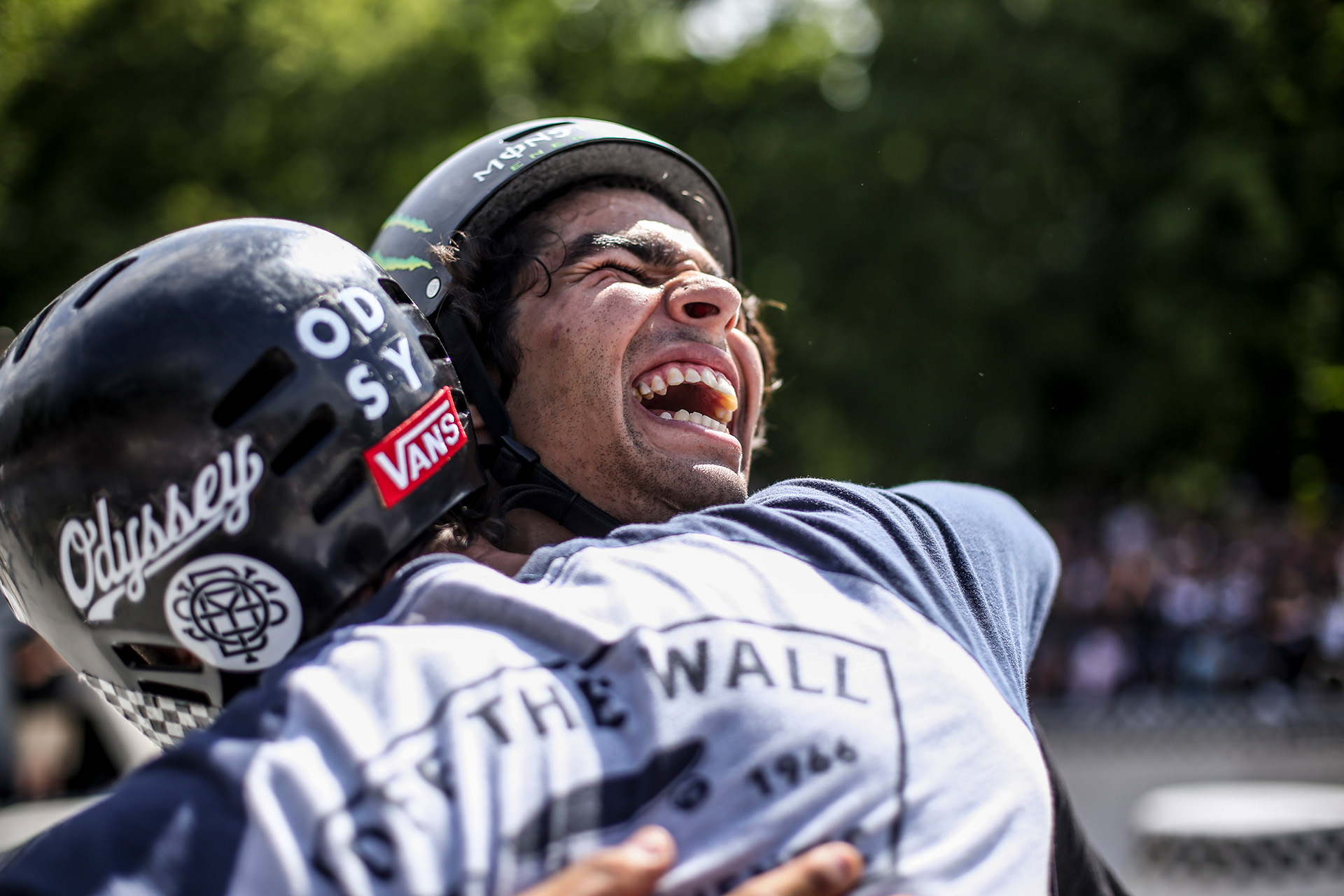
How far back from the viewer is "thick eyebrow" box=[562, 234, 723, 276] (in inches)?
113

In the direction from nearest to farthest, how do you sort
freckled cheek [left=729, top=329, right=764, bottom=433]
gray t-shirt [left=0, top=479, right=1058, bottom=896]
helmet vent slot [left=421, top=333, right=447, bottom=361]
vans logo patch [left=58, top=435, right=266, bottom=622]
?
gray t-shirt [left=0, top=479, right=1058, bottom=896], vans logo patch [left=58, top=435, right=266, bottom=622], helmet vent slot [left=421, top=333, right=447, bottom=361], freckled cheek [left=729, top=329, right=764, bottom=433]

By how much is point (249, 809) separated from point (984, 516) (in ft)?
5.54

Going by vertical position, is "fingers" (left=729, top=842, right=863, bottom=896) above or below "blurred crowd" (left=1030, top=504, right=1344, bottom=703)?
above

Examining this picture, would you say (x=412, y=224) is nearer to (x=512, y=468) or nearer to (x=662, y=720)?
(x=512, y=468)

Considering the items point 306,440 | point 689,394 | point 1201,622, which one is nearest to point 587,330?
point 689,394

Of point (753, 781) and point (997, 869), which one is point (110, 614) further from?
point (997, 869)

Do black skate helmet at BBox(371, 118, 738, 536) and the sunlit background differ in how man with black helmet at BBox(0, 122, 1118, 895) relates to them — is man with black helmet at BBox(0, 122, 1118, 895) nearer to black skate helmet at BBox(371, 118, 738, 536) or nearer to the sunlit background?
black skate helmet at BBox(371, 118, 738, 536)

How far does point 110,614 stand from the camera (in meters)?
2.01

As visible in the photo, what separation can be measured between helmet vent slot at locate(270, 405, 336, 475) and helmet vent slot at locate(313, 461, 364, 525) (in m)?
0.07

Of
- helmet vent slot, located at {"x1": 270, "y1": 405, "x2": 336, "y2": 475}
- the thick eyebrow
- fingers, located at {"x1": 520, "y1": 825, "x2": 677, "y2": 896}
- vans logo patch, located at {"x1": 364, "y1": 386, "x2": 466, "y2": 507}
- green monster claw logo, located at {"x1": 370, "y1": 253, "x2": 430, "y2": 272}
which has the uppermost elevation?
the thick eyebrow

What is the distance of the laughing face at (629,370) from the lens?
8.79 ft

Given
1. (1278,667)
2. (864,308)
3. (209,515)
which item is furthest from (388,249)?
(864,308)

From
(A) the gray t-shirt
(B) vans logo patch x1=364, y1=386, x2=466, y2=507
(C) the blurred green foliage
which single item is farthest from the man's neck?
(C) the blurred green foliage

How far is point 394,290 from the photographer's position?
2373 millimetres
